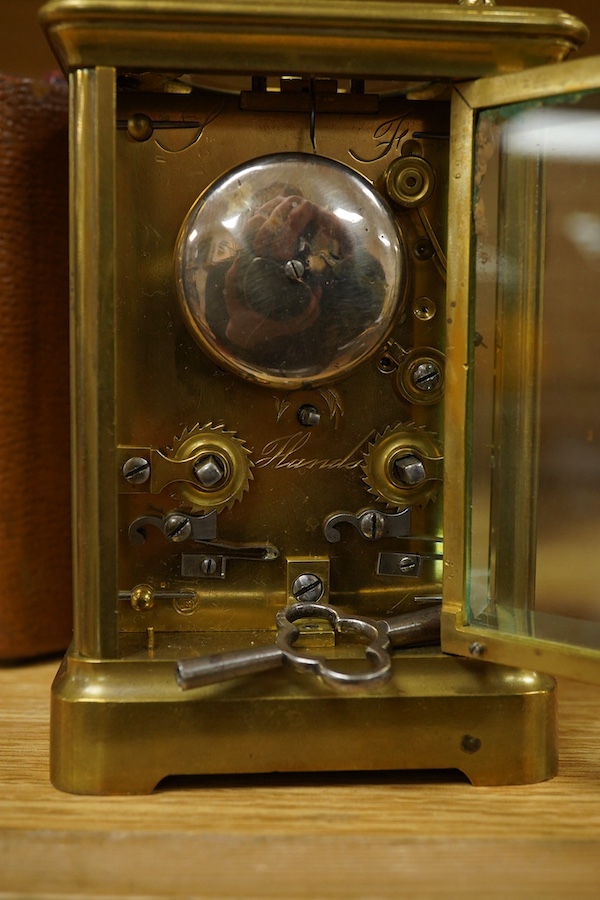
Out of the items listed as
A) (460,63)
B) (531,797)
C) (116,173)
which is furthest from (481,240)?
(531,797)

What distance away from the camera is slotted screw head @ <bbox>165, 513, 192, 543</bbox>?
0.87 meters

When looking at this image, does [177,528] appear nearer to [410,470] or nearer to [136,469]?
[136,469]

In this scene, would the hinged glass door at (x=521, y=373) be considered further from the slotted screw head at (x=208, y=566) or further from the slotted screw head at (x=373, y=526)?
the slotted screw head at (x=208, y=566)

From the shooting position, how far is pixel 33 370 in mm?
1118

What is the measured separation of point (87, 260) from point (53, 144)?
38 centimetres

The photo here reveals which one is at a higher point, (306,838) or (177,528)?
(177,528)

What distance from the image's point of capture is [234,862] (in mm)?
688

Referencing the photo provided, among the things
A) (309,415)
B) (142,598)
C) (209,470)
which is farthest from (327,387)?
(142,598)

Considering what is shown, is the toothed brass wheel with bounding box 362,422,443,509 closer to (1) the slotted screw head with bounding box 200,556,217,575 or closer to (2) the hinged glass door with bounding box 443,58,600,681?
(2) the hinged glass door with bounding box 443,58,600,681

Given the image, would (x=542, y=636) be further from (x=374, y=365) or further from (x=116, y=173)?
(x=116, y=173)

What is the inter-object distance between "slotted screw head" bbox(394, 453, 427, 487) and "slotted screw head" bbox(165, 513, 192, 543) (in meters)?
0.20

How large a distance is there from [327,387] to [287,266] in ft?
0.40

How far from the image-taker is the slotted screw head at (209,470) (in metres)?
0.86

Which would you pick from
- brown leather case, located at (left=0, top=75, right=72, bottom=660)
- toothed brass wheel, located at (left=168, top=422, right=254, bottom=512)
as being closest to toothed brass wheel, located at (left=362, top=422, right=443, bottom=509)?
toothed brass wheel, located at (left=168, top=422, right=254, bottom=512)
